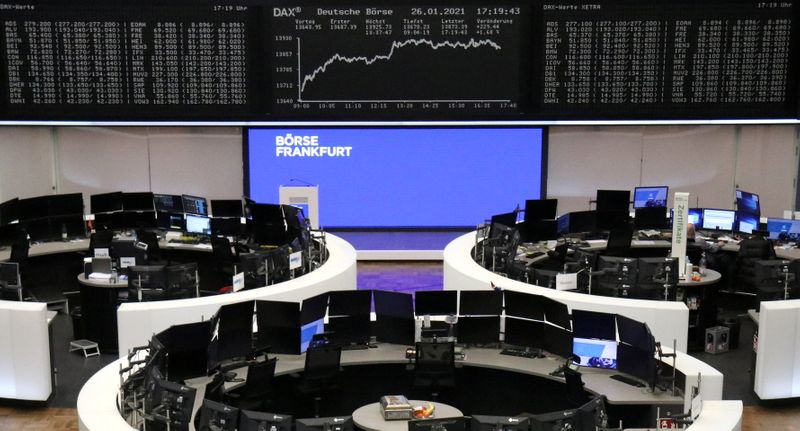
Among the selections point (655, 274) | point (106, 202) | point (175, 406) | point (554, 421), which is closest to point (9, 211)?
point (106, 202)

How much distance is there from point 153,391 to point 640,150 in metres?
10.2

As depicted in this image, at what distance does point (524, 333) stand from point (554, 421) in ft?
7.63

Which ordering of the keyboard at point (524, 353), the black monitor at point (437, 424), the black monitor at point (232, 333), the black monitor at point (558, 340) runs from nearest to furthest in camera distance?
the black monitor at point (437, 424) < the black monitor at point (232, 333) < the black monitor at point (558, 340) < the keyboard at point (524, 353)

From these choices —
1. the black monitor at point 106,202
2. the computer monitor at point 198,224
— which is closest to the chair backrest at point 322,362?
the computer monitor at point 198,224

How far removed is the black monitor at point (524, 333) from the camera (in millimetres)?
8977

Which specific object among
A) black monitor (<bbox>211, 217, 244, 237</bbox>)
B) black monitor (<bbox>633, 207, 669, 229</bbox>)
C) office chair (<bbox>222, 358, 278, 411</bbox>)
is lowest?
office chair (<bbox>222, 358, 278, 411</bbox>)

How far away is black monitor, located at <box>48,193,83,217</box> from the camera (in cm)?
A: 1366

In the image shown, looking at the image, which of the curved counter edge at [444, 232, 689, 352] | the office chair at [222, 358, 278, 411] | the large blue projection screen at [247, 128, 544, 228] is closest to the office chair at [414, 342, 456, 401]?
the office chair at [222, 358, 278, 411]

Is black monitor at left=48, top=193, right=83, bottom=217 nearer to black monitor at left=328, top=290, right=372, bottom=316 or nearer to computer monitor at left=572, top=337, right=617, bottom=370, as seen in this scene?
black monitor at left=328, top=290, right=372, bottom=316

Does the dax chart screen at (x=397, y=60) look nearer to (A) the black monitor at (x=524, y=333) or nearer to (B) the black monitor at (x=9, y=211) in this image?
(B) the black monitor at (x=9, y=211)

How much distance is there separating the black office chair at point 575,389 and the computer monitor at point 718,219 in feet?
21.1

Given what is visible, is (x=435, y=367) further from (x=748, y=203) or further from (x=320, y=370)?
(x=748, y=203)

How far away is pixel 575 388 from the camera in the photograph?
8.07m

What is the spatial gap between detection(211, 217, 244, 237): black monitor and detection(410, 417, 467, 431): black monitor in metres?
7.29
